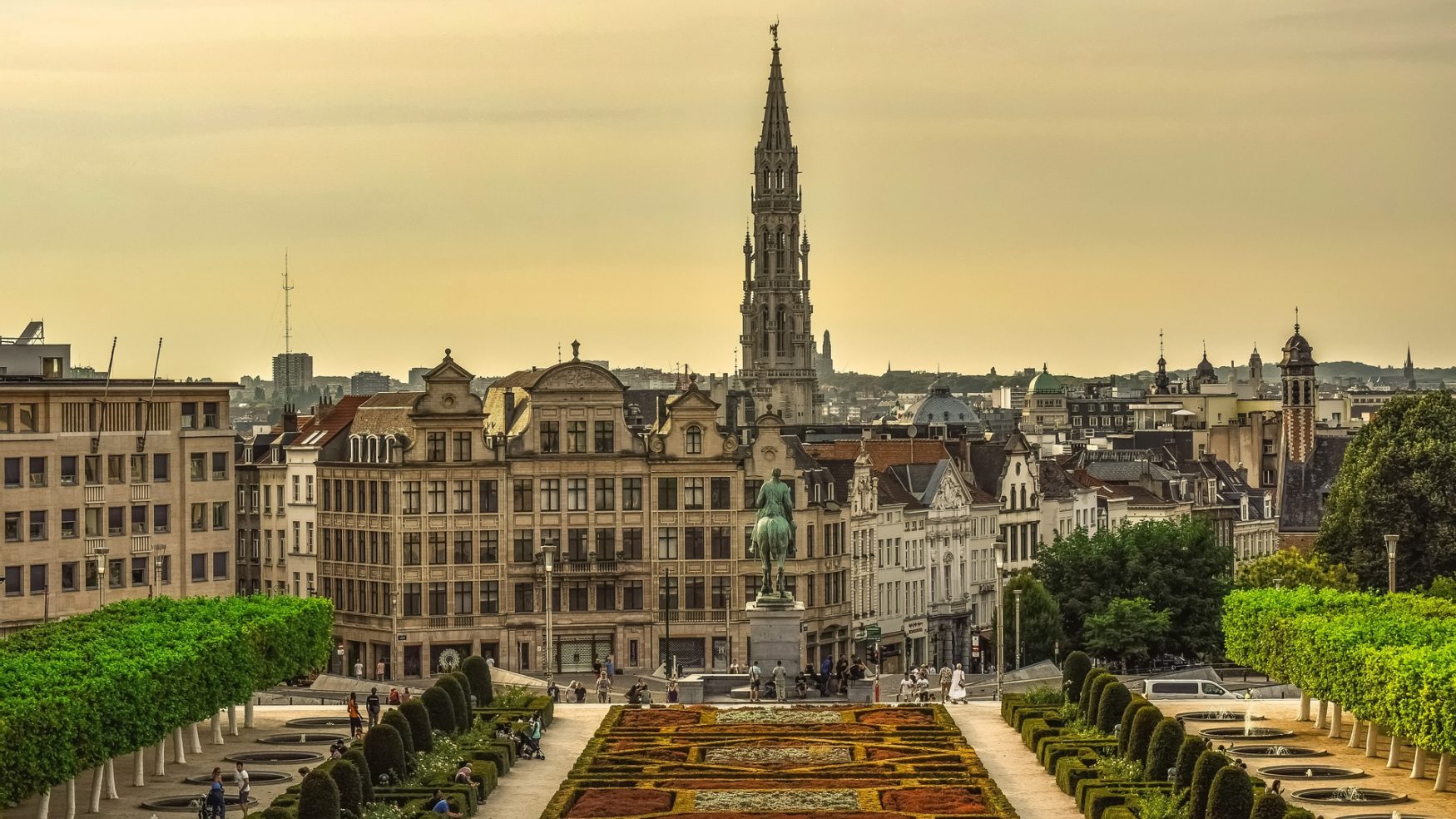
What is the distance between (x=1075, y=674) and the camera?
104500 millimetres

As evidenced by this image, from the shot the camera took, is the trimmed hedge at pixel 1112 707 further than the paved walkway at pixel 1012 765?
Yes

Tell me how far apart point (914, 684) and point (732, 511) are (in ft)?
97.2

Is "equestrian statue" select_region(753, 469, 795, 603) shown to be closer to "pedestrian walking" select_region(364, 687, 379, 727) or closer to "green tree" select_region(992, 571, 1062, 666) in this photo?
"pedestrian walking" select_region(364, 687, 379, 727)

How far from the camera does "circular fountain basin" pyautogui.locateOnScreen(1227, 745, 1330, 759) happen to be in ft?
313

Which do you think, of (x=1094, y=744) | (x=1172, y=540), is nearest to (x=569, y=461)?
(x=1172, y=540)

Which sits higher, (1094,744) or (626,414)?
(626,414)

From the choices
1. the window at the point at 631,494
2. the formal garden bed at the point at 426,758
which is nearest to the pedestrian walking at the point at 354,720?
the formal garden bed at the point at 426,758

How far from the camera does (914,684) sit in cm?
11562

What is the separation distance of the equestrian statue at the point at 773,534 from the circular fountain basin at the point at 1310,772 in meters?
25.0

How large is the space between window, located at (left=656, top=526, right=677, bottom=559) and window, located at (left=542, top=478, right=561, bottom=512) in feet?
16.5

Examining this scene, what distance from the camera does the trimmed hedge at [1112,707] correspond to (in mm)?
95188

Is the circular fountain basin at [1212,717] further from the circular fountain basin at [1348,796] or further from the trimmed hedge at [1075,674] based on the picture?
the circular fountain basin at [1348,796]

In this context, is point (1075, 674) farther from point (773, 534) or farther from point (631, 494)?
point (631, 494)

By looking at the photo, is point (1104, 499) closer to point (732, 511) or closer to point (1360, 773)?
point (732, 511)
